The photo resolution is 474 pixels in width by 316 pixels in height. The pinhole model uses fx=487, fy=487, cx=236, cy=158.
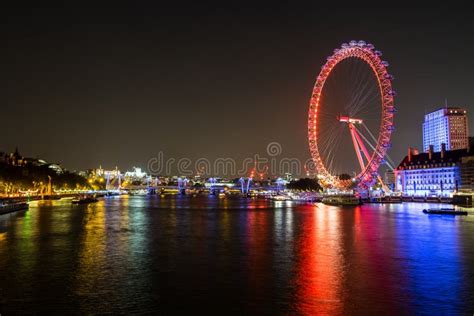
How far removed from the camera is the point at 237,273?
1650 cm

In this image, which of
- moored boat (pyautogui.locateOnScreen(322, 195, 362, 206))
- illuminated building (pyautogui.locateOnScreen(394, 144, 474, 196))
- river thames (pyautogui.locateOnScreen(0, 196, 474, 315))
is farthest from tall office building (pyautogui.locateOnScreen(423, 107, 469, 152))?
river thames (pyautogui.locateOnScreen(0, 196, 474, 315))

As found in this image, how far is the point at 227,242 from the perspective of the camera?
25297 millimetres

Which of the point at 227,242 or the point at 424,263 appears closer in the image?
the point at 424,263

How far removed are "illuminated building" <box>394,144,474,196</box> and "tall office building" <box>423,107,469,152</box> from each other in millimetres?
22047

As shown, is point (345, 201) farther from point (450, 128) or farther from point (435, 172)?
point (450, 128)

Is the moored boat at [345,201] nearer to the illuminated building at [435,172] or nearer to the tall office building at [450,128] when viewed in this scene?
the illuminated building at [435,172]

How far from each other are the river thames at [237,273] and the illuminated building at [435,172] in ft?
209

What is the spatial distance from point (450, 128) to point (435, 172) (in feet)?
123

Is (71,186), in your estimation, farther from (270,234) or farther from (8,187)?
(270,234)

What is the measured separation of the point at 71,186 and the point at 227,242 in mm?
103489

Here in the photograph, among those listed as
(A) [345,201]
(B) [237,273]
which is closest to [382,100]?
(A) [345,201]

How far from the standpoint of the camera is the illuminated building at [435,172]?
282 ft

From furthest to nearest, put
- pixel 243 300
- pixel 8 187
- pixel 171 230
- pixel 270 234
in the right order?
pixel 8 187 → pixel 171 230 → pixel 270 234 → pixel 243 300

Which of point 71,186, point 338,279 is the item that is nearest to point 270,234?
point 338,279
